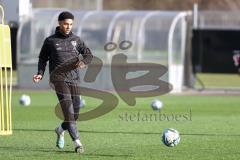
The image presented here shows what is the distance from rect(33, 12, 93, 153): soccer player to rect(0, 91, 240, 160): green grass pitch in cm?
57

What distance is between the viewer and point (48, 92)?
3319 cm

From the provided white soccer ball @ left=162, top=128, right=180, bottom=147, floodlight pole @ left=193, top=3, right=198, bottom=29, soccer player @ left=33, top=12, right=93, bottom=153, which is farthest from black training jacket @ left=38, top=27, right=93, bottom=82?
floodlight pole @ left=193, top=3, right=198, bottom=29

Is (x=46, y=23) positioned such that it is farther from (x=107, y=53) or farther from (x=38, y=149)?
(x=38, y=149)

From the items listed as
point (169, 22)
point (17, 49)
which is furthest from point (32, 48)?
point (169, 22)

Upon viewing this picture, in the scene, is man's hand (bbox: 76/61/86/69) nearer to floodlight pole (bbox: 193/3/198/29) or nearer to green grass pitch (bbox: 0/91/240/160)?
green grass pitch (bbox: 0/91/240/160)

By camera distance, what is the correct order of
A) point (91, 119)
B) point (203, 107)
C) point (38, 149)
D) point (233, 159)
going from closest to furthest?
point (233, 159)
point (38, 149)
point (91, 119)
point (203, 107)

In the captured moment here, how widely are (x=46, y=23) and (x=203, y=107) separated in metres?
11.8

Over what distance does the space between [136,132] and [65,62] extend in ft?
13.6

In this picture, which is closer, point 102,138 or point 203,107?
point 102,138

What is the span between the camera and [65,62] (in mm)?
13555

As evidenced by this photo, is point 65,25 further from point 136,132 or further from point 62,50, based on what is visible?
point 136,132

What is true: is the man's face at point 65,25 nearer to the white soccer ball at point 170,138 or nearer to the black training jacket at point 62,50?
the black training jacket at point 62,50

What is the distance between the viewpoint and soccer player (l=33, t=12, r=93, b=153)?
44.0ft

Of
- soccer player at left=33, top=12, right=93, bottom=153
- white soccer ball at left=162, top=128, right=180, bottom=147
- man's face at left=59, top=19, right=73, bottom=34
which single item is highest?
man's face at left=59, top=19, right=73, bottom=34
